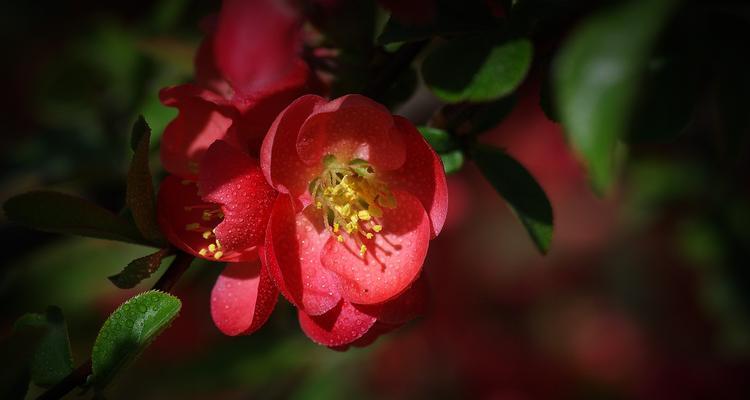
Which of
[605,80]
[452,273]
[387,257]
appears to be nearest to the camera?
Answer: [605,80]

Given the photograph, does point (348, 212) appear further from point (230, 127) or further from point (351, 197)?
point (230, 127)

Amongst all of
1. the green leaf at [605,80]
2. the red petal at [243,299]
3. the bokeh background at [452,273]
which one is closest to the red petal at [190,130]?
the red petal at [243,299]

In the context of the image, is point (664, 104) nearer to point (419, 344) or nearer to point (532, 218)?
point (532, 218)

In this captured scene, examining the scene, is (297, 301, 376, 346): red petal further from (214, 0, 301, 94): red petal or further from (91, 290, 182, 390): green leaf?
(214, 0, 301, 94): red petal

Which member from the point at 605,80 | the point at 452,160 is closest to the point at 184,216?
the point at 452,160

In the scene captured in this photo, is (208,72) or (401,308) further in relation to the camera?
(208,72)

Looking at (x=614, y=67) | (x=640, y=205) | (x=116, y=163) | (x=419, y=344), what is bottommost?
(x=419, y=344)

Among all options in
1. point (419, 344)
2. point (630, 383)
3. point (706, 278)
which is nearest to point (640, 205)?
point (706, 278)
